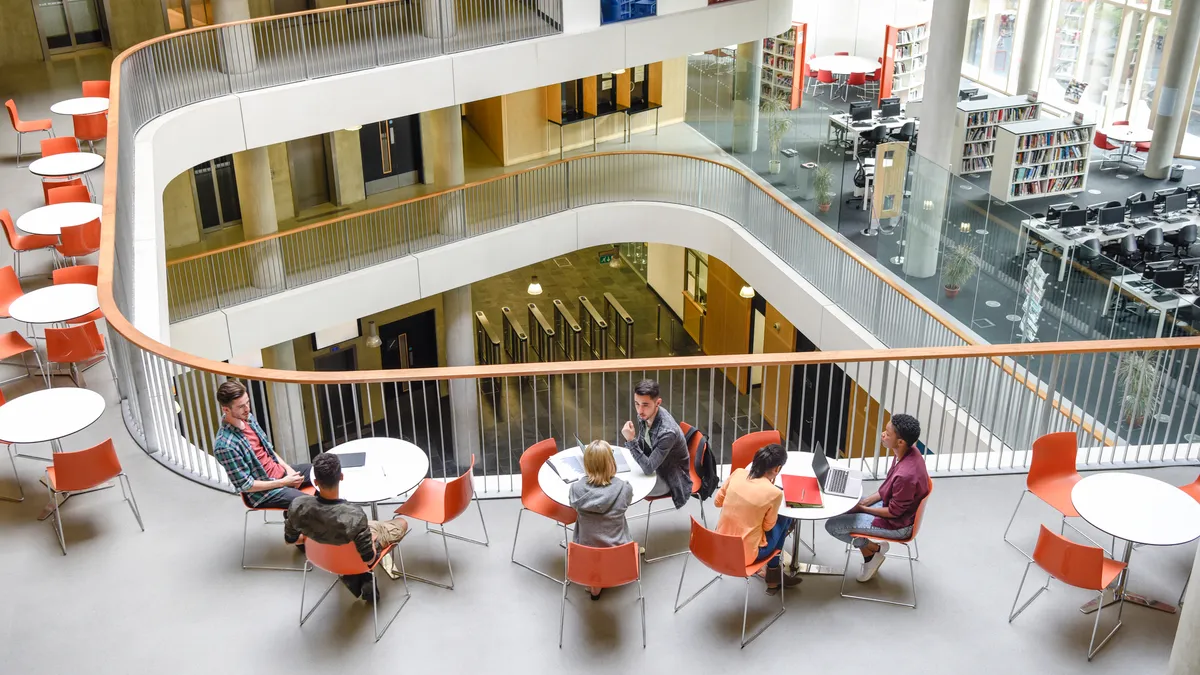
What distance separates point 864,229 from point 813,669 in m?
9.29

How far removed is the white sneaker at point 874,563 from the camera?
6.38m

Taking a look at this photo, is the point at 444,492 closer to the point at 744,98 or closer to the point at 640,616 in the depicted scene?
the point at 640,616

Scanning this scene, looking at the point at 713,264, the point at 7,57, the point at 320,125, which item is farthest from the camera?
the point at 713,264

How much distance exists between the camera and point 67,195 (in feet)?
31.4

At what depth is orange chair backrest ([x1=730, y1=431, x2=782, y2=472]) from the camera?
22.4ft

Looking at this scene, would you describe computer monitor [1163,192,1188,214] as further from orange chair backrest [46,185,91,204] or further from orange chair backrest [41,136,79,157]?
orange chair backrest [41,136,79,157]

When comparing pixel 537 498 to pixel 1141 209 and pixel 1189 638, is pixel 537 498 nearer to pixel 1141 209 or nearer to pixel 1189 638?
pixel 1189 638

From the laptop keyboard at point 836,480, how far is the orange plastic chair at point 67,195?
23.3 ft

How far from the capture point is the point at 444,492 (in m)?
6.36

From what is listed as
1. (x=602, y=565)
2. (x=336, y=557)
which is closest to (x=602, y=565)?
(x=602, y=565)

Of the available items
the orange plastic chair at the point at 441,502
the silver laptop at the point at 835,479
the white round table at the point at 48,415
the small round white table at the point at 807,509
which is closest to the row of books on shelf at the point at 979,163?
the small round white table at the point at 807,509

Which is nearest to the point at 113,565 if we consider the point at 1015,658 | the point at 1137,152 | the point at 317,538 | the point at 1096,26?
the point at 317,538

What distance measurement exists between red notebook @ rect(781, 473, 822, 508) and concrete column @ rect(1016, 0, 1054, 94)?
19.6 meters

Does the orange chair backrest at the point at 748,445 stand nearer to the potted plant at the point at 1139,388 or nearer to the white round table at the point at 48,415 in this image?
the potted plant at the point at 1139,388
